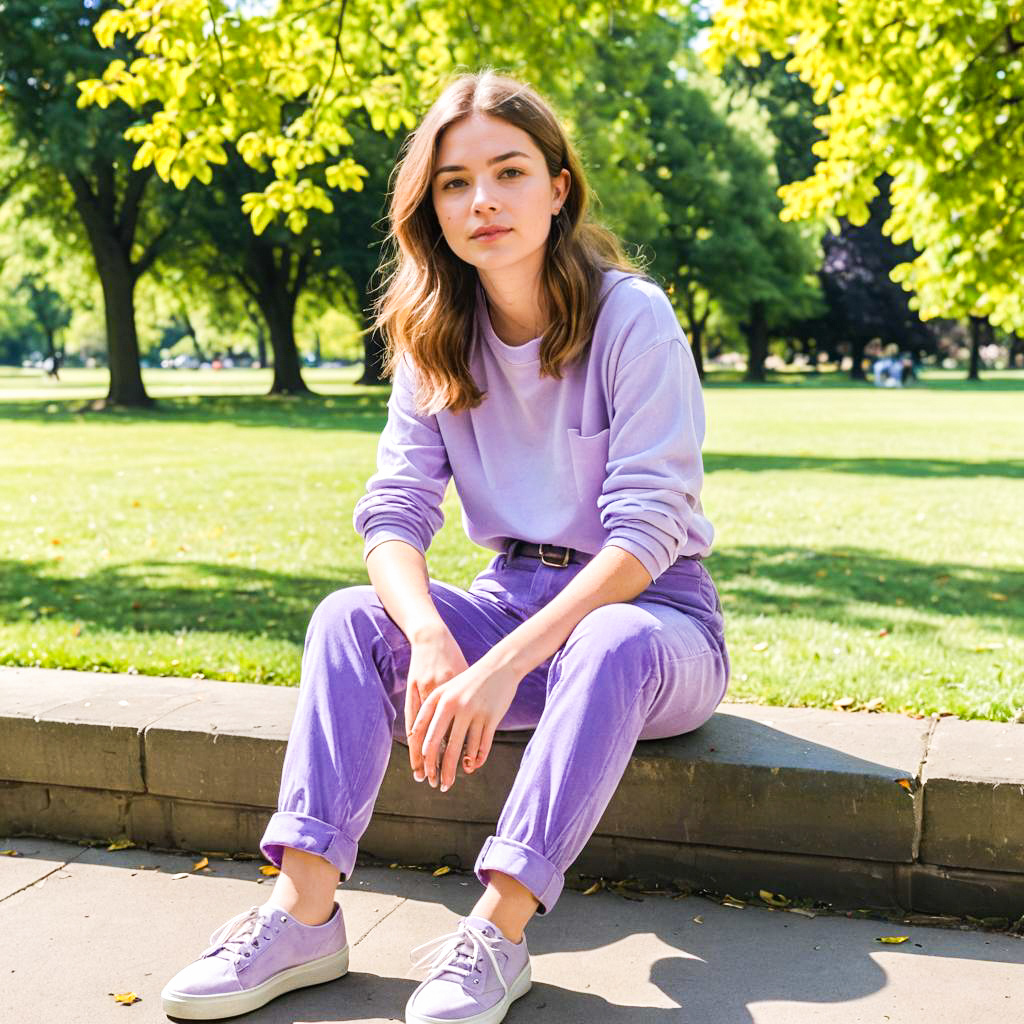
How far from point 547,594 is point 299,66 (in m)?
6.52

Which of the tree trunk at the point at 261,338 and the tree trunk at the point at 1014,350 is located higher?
the tree trunk at the point at 261,338

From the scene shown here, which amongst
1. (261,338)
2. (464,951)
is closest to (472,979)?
(464,951)

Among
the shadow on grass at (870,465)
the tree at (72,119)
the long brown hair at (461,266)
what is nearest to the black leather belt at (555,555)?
the long brown hair at (461,266)

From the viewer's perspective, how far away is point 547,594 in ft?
10.1

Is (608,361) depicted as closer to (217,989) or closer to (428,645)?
(428,645)

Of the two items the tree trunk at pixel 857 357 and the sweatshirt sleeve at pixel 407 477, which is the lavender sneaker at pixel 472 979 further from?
the tree trunk at pixel 857 357

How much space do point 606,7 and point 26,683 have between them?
738cm

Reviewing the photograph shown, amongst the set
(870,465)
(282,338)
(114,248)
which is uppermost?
(114,248)

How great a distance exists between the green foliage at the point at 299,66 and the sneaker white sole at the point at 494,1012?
5074mm

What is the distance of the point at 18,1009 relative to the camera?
250 cm

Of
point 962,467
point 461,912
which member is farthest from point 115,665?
point 962,467

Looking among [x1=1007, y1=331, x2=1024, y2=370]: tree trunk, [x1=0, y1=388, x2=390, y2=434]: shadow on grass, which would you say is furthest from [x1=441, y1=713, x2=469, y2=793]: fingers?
[x1=1007, y1=331, x2=1024, y2=370]: tree trunk

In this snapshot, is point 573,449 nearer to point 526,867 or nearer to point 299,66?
point 526,867

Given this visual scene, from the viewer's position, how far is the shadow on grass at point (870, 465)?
14922 mm
